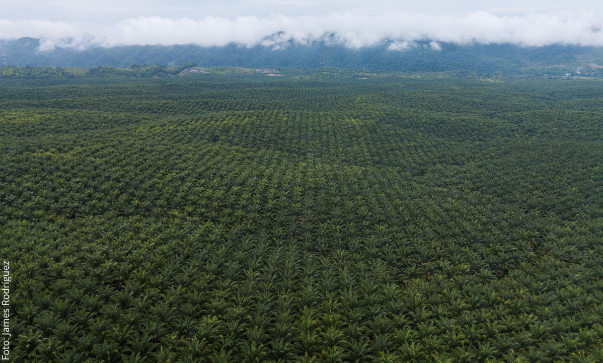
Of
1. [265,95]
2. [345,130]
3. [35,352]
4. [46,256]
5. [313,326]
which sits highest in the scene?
[265,95]

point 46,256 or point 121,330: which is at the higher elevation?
point 46,256

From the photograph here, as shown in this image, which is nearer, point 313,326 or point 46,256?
point 313,326

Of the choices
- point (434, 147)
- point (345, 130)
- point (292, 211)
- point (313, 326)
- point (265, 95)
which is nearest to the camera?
point (313, 326)

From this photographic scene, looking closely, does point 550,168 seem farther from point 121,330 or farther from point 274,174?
point 121,330

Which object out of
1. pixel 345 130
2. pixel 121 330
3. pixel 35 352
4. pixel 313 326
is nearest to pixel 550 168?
pixel 345 130

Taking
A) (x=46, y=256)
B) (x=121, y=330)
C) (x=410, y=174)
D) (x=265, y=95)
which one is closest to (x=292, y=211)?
(x=121, y=330)

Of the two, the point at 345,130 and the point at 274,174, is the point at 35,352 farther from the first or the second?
the point at 345,130

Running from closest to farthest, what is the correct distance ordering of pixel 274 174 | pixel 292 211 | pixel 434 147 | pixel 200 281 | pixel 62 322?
pixel 62 322
pixel 200 281
pixel 292 211
pixel 274 174
pixel 434 147
